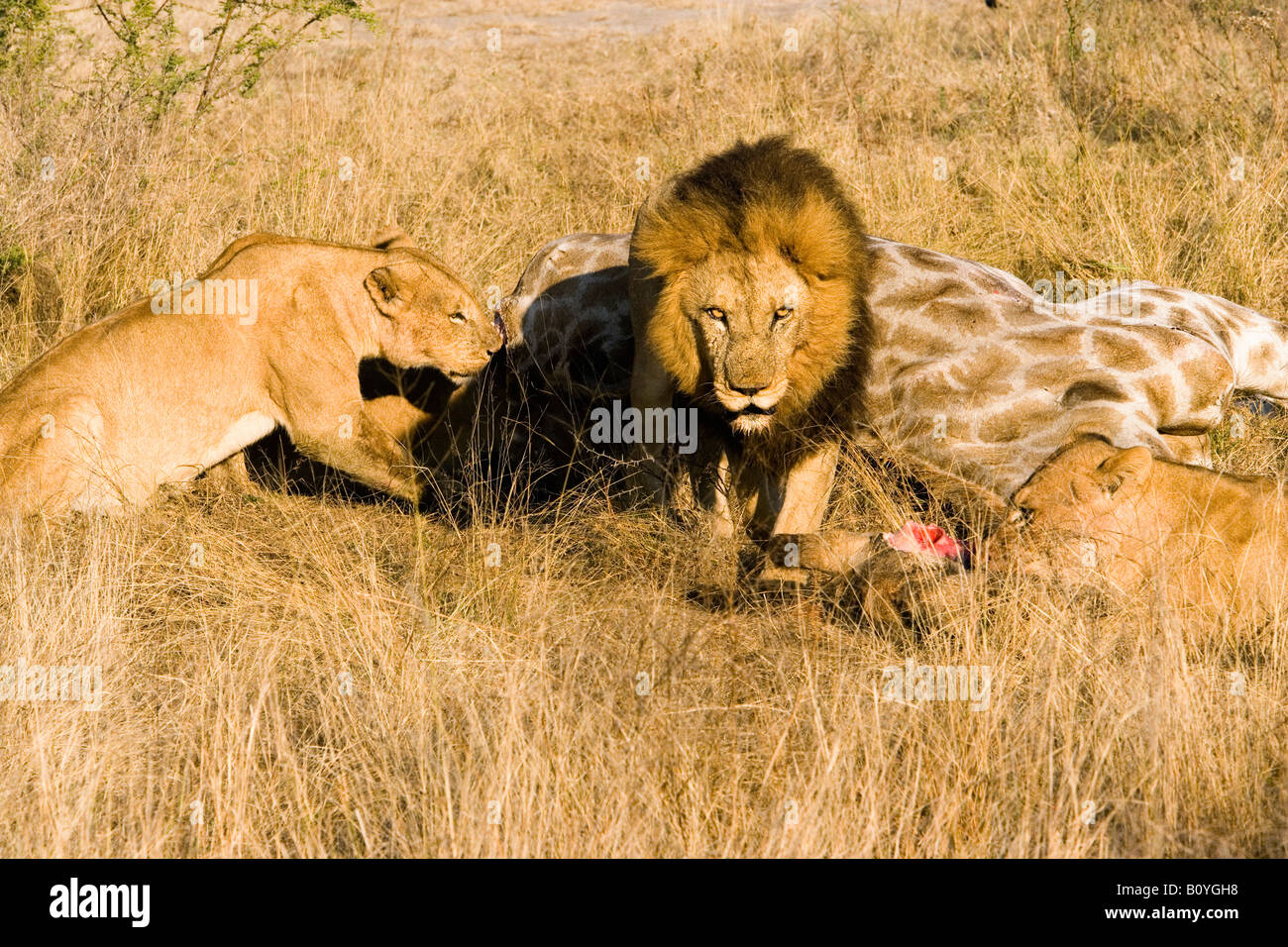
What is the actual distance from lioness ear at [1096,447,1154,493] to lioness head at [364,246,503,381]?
233cm

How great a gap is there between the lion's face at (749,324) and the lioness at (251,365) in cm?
124

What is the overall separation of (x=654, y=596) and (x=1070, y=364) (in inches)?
77.3

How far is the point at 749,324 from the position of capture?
4.36m

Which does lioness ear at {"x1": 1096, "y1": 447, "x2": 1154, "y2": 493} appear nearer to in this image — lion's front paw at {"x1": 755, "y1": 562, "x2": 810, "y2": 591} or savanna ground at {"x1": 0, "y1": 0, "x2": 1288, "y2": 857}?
savanna ground at {"x1": 0, "y1": 0, "x2": 1288, "y2": 857}

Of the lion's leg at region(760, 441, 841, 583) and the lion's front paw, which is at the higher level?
the lion's leg at region(760, 441, 841, 583)

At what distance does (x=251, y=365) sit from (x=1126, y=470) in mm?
3142

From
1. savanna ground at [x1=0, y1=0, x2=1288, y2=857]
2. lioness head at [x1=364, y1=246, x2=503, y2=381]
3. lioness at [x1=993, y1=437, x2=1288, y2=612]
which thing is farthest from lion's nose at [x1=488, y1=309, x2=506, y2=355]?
lioness at [x1=993, y1=437, x2=1288, y2=612]

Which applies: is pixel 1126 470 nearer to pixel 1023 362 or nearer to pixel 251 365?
pixel 1023 362

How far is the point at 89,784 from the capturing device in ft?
10.6

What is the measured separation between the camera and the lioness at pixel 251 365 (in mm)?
5125

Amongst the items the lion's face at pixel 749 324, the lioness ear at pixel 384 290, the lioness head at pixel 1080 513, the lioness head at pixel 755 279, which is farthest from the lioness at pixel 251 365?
the lioness head at pixel 1080 513

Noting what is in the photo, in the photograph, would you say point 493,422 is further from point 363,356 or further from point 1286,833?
point 1286,833

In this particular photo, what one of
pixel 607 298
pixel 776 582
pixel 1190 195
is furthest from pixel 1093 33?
pixel 776 582

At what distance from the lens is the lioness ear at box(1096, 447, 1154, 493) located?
13.9 ft
